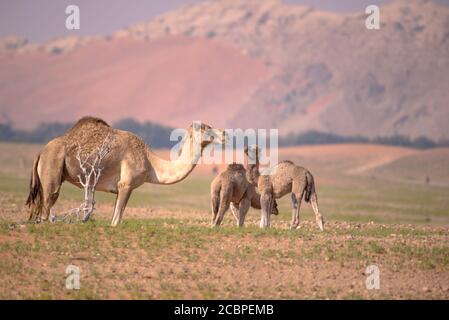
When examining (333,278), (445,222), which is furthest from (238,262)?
(445,222)

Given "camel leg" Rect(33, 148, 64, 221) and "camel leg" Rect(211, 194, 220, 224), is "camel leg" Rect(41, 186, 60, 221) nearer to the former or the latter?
"camel leg" Rect(33, 148, 64, 221)

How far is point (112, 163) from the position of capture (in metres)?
20.4

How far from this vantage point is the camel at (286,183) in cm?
2206

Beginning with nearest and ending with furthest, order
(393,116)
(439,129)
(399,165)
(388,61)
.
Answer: (399,165), (439,129), (393,116), (388,61)

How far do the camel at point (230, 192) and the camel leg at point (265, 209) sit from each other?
0.47 m

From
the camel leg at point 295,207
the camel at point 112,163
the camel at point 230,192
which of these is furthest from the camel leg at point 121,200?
the camel leg at point 295,207

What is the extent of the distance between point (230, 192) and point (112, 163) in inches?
114

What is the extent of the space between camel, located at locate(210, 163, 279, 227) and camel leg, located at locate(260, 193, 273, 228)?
47 centimetres

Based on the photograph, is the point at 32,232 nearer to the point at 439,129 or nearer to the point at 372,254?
the point at 372,254

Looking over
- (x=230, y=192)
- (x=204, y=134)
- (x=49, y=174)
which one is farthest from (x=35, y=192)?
(x=230, y=192)

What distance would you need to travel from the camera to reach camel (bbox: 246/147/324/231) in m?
22.1

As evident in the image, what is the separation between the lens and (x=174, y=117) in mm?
195625

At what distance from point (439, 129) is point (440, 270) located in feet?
464
